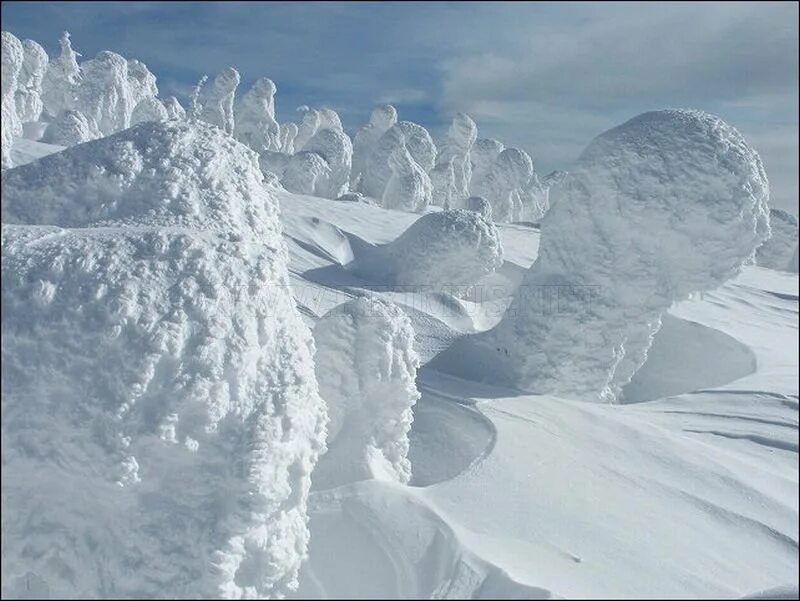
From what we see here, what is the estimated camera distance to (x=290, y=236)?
1152 centimetres

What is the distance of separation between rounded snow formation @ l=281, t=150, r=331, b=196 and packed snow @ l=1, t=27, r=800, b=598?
13.2m

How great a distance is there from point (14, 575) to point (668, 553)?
3414 mm

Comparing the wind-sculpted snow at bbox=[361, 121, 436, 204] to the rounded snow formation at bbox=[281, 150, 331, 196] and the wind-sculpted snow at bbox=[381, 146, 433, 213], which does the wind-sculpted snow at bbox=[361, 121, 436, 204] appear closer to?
the wind-sculpted snow at bbox=[381, 146, 433, 213]

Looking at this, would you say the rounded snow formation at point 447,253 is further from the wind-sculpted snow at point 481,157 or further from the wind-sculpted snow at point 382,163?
the wind-sculpted snow at point 481,157

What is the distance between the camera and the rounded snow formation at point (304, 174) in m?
21.5

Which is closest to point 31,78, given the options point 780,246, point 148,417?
point 148,417

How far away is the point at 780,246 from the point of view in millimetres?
21828

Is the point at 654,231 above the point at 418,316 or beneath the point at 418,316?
above

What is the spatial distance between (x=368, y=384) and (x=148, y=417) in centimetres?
213

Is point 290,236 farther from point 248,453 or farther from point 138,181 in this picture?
point 248,453

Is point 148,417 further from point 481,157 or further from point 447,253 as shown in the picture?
point 481,157

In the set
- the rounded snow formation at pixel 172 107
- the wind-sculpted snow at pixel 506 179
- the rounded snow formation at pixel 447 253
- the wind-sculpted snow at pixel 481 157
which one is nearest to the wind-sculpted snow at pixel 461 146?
the wind-sculpted snow at pixel 481 157

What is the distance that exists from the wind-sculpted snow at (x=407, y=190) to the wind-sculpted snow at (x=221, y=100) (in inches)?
406

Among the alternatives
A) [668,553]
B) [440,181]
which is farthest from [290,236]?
[440,181]
